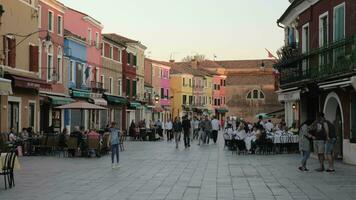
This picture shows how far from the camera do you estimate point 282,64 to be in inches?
1131

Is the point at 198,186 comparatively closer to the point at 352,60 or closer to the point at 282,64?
the point at 352,60

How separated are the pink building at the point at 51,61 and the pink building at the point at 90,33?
514 cm

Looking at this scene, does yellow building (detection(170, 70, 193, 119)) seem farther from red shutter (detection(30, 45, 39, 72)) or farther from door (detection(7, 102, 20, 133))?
door (detection(7, 102, 20, 133))

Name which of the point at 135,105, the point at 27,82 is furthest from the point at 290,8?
the point at 135,105

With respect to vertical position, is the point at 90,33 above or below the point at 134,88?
above

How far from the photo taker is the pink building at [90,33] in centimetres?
4625

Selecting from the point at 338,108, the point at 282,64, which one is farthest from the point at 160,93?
the point at 338,108

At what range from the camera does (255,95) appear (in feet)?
342

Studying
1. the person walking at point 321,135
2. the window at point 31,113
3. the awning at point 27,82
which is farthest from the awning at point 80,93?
the person walking at point 321,135

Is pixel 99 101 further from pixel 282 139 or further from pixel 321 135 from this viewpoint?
pixel 321 135

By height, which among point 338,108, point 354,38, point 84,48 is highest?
point 84,48

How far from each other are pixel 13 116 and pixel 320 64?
1521 centimetres

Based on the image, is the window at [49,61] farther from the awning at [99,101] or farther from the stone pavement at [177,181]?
the stone pavement at [177,181]

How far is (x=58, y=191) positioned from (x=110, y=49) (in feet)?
141
